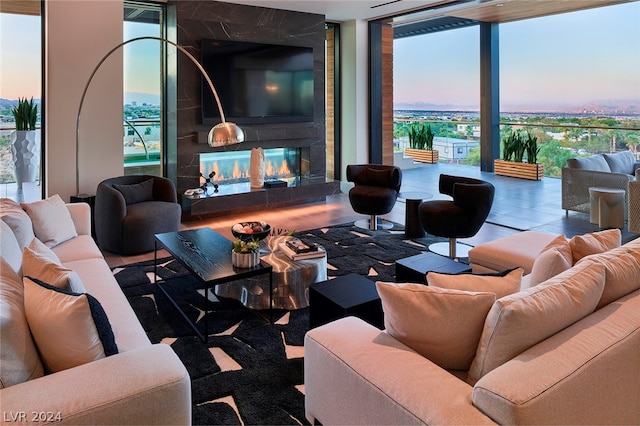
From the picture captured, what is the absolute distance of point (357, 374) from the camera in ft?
5.52

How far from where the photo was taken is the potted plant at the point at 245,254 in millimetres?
3150

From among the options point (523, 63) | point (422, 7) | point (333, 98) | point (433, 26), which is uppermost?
point (433, 26)

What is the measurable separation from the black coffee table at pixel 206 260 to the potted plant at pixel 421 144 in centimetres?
689

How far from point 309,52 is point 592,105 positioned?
3.88 m

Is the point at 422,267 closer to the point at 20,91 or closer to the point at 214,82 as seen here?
the point at 214,82

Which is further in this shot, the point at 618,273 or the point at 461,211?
the point at 461,211

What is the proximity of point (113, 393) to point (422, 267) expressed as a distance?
6.93 feet

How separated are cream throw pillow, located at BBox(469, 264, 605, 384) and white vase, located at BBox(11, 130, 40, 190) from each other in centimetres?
547

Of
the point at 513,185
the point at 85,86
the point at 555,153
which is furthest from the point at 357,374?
the point at 513,185

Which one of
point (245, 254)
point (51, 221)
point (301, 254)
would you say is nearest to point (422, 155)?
point (301, 254)

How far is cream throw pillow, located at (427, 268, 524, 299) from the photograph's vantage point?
187cm

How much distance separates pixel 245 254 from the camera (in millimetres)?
3152

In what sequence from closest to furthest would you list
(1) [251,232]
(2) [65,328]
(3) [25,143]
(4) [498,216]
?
1. (2) [65,328]
2. (1) [251,232]
3. (3) [25,143]
4. (4) [498,216]

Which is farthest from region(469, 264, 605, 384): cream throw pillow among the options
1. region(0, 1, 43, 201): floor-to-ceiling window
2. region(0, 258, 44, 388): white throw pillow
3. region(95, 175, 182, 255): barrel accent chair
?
region(0, 1, 43, 201): floor-to-ceiling window
